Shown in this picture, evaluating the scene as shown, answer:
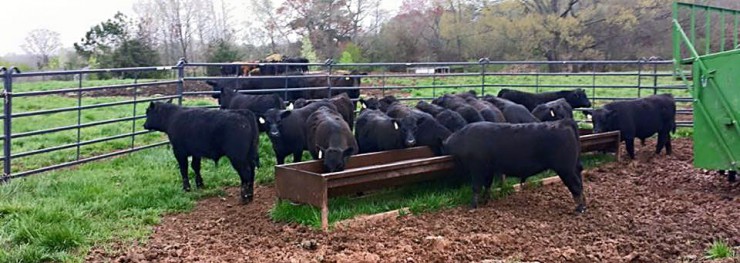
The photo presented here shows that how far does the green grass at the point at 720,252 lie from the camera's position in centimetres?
513

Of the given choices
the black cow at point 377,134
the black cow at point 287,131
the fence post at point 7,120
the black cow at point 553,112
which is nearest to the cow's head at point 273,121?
the black cow at point 287,131

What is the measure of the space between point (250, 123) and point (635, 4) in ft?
111

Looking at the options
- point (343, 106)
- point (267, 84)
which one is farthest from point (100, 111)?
point (343, 106)

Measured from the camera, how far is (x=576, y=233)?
6195 mm

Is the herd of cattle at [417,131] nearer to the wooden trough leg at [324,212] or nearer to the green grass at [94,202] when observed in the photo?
the green grass at [94,202]

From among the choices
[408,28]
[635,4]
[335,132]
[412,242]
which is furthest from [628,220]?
[408,28]

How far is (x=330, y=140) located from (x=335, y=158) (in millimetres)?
458

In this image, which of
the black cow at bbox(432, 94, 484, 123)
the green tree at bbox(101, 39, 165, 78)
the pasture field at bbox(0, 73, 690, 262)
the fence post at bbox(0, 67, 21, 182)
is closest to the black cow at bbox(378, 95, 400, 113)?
the black cow at bbox(432, 94, 484, 123)

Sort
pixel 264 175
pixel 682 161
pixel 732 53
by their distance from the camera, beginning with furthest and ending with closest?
pixel 682 161 < pixel 264 175 < pixel 732 53

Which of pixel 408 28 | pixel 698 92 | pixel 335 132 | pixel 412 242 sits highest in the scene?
pixel 408 28

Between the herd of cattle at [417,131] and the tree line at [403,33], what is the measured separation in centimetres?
2542

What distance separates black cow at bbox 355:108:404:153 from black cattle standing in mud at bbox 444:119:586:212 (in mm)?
1572

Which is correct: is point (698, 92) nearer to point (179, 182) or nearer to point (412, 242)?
point (412, 242)

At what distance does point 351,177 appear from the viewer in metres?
6.53
